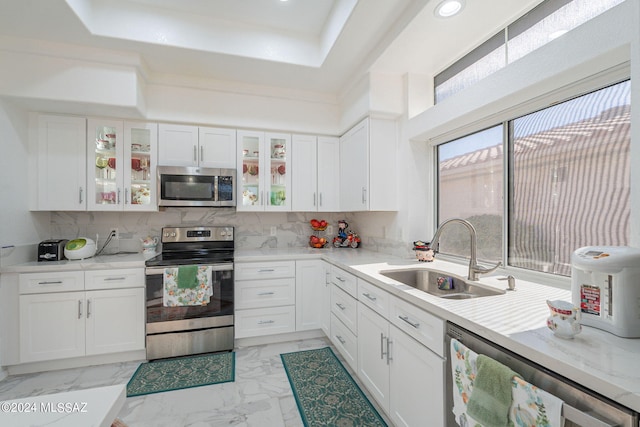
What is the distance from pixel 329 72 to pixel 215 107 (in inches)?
47.8

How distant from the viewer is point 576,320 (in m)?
0.92

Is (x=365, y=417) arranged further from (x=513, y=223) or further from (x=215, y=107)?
(x=215, y=107)

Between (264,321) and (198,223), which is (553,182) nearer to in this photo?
(264,321)

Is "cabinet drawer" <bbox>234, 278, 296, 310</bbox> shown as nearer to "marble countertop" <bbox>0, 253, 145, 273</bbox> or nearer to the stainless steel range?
the stainless steel range

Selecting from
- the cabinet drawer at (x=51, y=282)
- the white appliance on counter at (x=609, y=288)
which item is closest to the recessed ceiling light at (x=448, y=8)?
the white appliance on counter at (x=609, y=288)

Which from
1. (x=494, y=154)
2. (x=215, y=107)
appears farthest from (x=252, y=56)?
(x=494, y=154)

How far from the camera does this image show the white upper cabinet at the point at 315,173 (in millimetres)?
3180

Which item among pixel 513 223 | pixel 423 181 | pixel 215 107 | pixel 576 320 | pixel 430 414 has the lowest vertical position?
pixel 430 414

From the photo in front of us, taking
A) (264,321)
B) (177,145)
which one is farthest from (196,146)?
(264,321)

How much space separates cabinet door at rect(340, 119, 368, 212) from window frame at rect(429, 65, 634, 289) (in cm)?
67

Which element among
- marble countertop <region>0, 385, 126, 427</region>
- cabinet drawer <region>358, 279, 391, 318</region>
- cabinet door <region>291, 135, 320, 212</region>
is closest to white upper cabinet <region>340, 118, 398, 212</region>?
cabinet door <region>291, 135, 320, 212</region>

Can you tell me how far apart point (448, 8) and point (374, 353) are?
2.23 m

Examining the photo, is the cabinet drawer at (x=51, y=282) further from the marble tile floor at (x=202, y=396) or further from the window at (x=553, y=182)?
the window at (x=553, y=182)

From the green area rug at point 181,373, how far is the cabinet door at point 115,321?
0.26 meters
